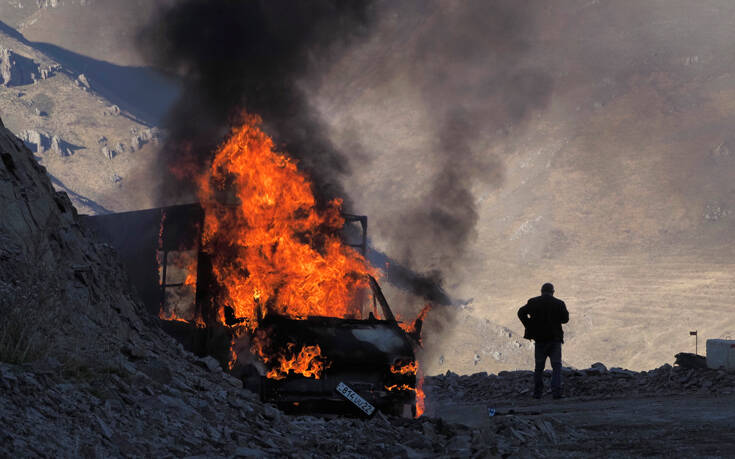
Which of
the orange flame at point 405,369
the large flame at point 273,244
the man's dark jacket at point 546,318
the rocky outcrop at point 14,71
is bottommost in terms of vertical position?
the orange flame at point 405,369

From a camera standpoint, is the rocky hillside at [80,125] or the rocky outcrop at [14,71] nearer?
the rocky hillside at [80,125]

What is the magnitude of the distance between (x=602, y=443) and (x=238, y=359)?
438 centimetres

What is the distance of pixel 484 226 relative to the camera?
259 ft

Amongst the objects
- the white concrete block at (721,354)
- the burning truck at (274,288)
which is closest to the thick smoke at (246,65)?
the burning truck at (274,288)

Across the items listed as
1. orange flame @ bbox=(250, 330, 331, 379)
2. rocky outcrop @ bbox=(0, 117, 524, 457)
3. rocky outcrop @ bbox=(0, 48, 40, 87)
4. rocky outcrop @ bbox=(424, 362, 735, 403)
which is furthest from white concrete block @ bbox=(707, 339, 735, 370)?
rocky outcrop @ bbox=(0, 48, 40, 87)

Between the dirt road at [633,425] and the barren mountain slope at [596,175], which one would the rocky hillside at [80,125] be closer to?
the barren mountain slope at [596,175]

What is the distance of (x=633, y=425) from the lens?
945cm

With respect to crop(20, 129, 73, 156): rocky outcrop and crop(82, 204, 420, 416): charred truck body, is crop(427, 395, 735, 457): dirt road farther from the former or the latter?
crop(20, 129, 73, 156): rocky outcrop

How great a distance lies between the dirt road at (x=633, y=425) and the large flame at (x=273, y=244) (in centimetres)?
268

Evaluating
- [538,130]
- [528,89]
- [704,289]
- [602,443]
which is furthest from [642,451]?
[528,89]

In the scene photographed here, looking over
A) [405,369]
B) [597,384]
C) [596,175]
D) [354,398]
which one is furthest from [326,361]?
[596,175]

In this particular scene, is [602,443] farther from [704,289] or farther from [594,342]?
[704,289]

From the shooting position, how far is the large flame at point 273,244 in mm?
12469

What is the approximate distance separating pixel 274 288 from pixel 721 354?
8190mm
